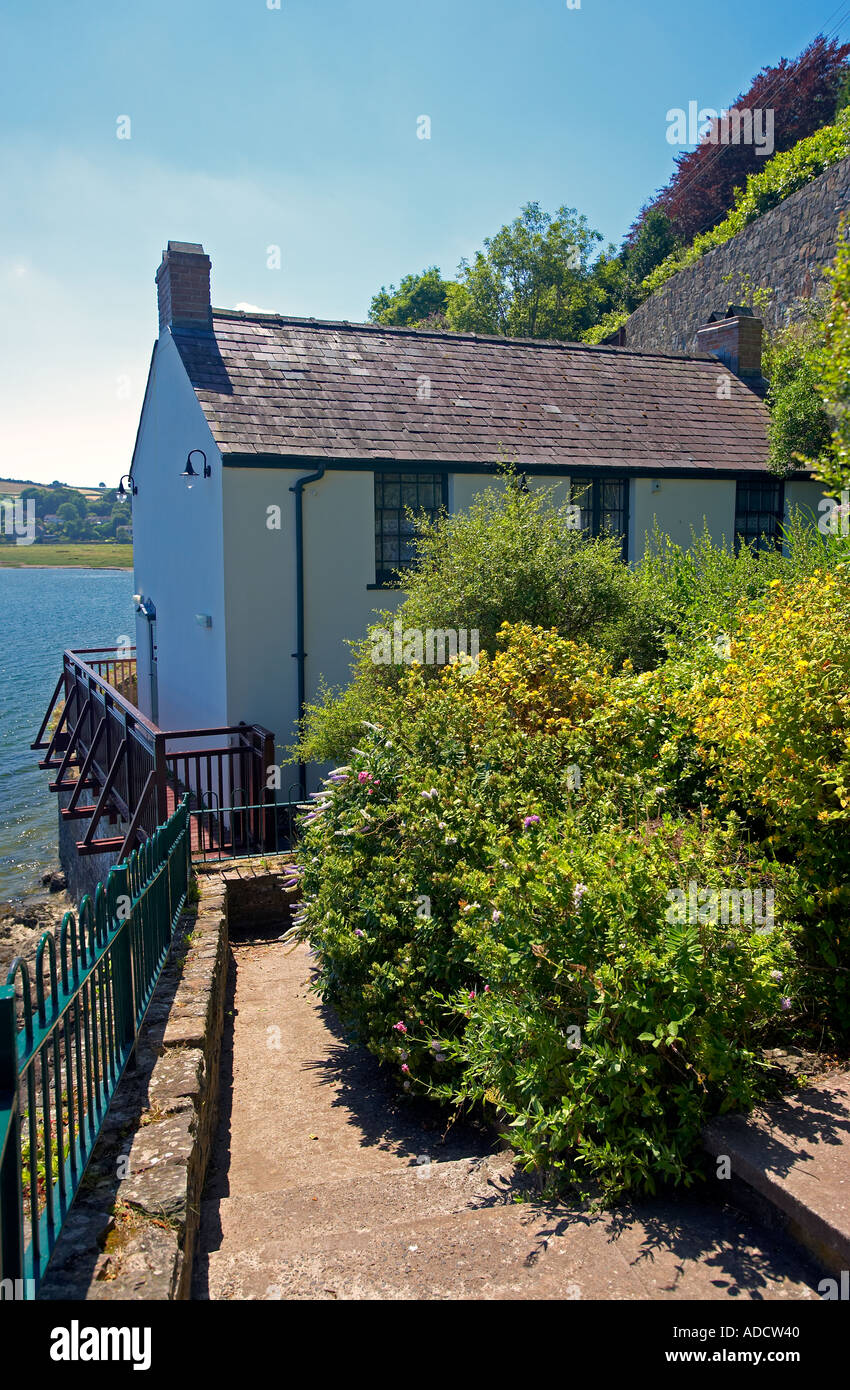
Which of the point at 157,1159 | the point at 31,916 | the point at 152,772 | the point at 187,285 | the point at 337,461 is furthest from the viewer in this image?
the point at 31,916

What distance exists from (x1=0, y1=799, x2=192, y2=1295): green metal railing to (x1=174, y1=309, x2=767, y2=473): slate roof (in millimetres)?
8598

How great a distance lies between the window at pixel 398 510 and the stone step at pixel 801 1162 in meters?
10.7

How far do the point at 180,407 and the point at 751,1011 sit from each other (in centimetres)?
1338

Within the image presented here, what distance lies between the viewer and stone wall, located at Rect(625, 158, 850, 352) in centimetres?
2203

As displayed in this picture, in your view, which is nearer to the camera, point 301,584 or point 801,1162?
point 801,1162

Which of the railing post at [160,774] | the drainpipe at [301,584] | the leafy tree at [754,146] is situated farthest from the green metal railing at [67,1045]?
the leafy tree at [754,146]

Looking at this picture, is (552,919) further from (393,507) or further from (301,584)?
(393,507)

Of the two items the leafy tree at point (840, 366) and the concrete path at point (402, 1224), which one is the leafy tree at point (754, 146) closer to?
the leafy tree at point (840, 366)

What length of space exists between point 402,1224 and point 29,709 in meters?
43.6

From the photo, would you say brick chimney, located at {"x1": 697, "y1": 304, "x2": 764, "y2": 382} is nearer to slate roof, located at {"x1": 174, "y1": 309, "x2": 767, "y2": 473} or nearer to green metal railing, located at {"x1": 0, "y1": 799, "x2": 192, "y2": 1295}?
slate roof, located at {"x1": 174, "y1": 309, "x2": 767, "y2": 473}

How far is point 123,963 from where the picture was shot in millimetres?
4969

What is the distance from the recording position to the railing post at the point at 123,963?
189 inches

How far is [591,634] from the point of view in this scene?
1123cm

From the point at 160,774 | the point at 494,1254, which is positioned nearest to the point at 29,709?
the point at 160,774
